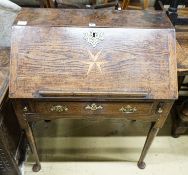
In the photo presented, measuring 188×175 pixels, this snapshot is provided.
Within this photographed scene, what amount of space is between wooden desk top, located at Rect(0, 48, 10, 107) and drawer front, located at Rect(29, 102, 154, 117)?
0.19 meters

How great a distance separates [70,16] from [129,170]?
1.24m

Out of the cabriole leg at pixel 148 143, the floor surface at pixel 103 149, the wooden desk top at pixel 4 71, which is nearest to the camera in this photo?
the wooden desk top at pixel 4 71

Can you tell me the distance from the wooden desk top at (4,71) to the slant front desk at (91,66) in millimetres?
138

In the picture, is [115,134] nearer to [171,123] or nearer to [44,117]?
[171,123]

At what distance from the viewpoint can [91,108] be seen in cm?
126

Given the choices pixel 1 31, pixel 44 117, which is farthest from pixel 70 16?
pixel 1 31

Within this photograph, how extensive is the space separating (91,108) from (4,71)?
0.59 m

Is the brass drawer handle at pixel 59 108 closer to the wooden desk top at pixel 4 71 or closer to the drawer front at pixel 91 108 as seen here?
the drawer front at pixel 91 108

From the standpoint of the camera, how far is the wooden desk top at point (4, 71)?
1288 mm

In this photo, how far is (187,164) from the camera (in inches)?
73.9

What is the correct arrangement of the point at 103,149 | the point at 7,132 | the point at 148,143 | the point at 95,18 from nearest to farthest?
the point at 95,18 < the point at 7,132 < the point at 148,143 < the point at 103,149

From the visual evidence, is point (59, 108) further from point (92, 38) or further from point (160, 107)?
point (160, 107)

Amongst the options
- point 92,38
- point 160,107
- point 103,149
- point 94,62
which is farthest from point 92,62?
point 103,149

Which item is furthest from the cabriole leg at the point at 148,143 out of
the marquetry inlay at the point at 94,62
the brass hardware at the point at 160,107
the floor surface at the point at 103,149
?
the marquetry inlay at the point at 94,62
